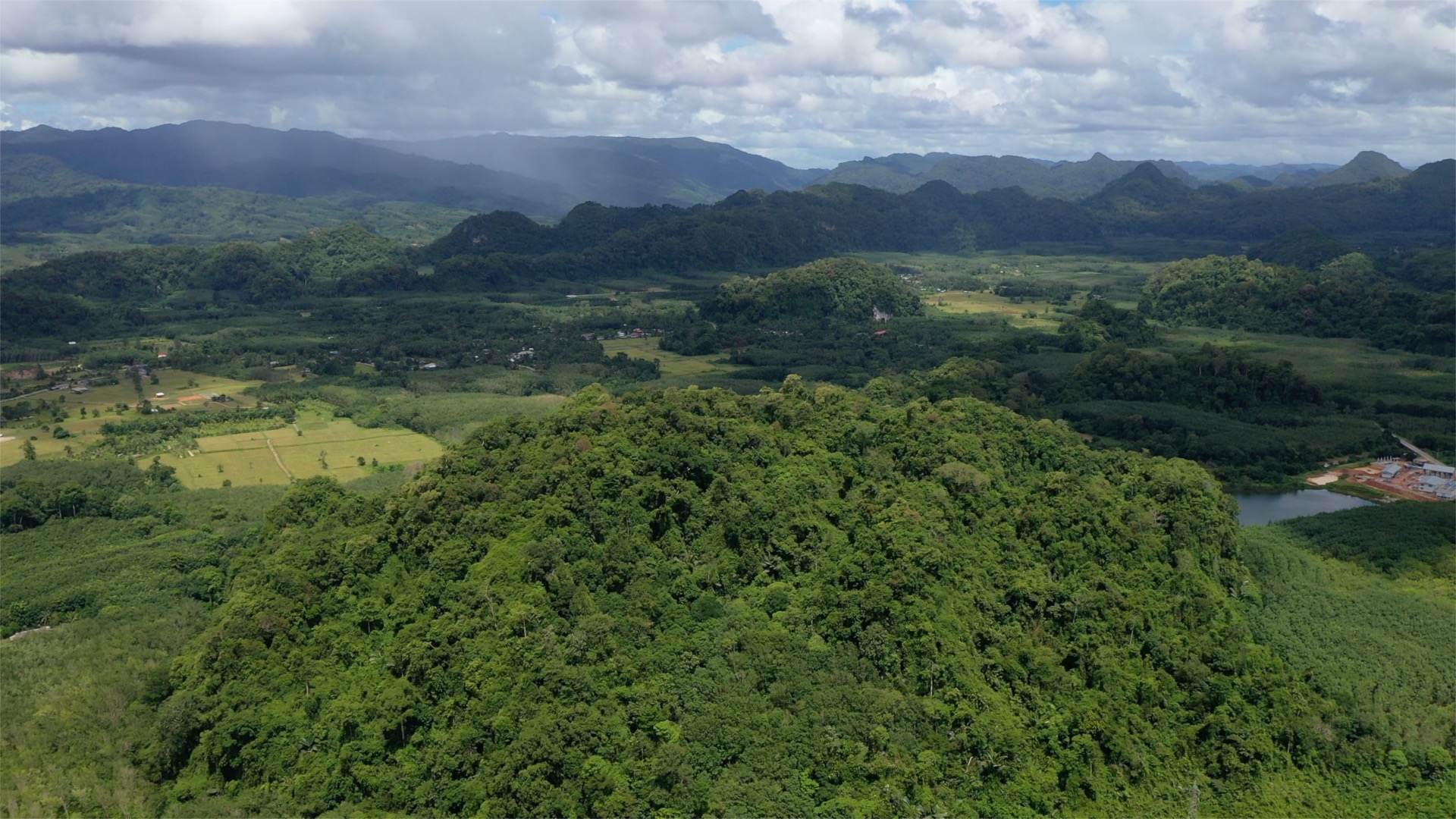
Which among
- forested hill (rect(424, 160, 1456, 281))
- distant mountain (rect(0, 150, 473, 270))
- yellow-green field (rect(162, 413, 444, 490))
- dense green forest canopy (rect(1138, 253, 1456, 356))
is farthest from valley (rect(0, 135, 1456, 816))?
distant mountain (rect(0, 150, 473, 270))

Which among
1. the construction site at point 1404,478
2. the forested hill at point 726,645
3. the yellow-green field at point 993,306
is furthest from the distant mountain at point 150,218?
the construction site at point 1404,478

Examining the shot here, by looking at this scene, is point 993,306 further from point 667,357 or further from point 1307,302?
point 667,357

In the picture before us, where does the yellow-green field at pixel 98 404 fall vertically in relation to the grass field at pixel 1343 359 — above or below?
below

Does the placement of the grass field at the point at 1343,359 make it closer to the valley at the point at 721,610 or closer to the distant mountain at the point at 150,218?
the valley at the point at 721,610

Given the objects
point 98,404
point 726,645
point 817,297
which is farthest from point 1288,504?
point 98,404

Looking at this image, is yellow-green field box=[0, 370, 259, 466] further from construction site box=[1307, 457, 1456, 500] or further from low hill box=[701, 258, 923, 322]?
construction site box=[1307, 457, 1456, 500]

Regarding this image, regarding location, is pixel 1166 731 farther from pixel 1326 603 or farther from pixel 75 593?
pixel 75 593
